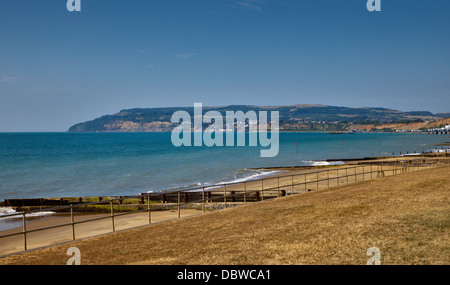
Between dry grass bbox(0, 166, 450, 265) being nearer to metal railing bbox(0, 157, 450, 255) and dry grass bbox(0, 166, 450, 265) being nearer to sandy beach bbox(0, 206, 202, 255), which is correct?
metal railing bbox(0, 157, 450, 255)

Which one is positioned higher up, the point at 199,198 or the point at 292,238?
the point at 292,238

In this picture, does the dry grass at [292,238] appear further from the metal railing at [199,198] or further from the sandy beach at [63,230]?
the sandy beach at [63,230]

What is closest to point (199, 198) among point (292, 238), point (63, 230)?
point (63, 230)

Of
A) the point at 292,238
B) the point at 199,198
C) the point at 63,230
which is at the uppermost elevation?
the point at 292,238

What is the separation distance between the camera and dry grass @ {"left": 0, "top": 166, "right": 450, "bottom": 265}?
862 centimetres

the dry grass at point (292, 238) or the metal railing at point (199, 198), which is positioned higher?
the dry grass at point (292, 238)

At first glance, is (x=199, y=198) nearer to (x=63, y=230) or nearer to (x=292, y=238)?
(x=63, y=230)

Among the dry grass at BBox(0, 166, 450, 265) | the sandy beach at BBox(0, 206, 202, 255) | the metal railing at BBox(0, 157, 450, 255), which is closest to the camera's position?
the dry grass at BBox(0, 166, 450, 265)

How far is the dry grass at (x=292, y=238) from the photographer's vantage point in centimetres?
862

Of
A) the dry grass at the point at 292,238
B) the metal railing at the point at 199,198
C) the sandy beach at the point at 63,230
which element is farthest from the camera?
the sandy beach at the point at 63,230

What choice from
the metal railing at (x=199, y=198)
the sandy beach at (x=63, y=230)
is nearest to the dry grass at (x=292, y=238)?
the metal railing at (x=199, y=198)

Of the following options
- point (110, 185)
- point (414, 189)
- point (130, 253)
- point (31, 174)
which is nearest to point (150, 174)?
point (110, 185)

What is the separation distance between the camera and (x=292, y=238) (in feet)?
33.9

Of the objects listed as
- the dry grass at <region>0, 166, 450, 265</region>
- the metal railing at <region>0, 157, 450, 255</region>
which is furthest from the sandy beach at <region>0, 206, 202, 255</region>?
the dry grass at <region>0, 166, 450, 265</region>
